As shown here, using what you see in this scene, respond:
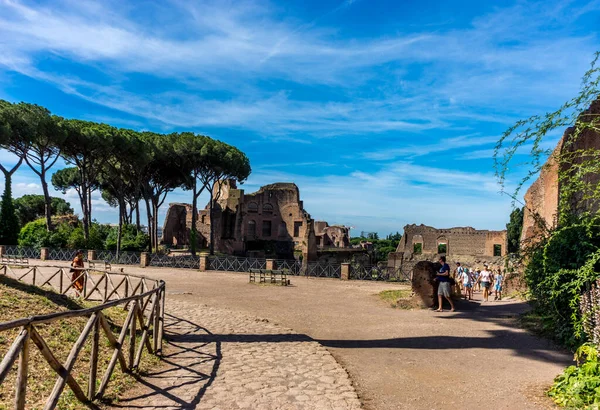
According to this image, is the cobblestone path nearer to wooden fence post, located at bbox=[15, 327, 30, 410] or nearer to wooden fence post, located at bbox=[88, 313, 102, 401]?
wooden fence post, located at bbox=[88, 313, 102, 401]

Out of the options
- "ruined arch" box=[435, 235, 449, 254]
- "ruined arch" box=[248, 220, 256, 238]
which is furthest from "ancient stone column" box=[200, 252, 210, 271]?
"ruined arch" box=[435, 235, 449, 254]

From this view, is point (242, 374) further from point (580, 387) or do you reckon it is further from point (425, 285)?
point (425, 285)

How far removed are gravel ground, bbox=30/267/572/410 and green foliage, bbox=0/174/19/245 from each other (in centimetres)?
2231

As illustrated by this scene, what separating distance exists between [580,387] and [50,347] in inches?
223

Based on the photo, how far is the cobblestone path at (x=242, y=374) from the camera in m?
4.42

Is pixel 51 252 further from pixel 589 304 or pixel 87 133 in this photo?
pixel 589 304

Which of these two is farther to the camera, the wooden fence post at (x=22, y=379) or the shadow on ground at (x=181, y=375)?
the shadow on ground at (x=181, y=375)

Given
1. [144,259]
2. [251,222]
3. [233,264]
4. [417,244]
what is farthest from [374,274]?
[417,244]

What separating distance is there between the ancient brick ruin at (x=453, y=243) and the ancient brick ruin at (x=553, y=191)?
21.6 metres

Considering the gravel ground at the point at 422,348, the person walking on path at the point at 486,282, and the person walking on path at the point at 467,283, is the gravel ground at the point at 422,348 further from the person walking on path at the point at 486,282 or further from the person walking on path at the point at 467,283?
the person walking on path at the point at 467,283

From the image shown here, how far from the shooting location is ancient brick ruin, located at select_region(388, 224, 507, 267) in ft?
129

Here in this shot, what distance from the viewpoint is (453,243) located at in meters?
42.1

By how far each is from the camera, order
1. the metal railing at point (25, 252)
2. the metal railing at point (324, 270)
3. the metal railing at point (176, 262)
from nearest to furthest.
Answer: the metal railing at point (324, 270), the metal railing at point (176, 262), the metal railing at point (25, 252)

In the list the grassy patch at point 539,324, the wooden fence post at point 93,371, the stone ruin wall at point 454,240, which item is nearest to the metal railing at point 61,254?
the grassy patch at point 539,324
